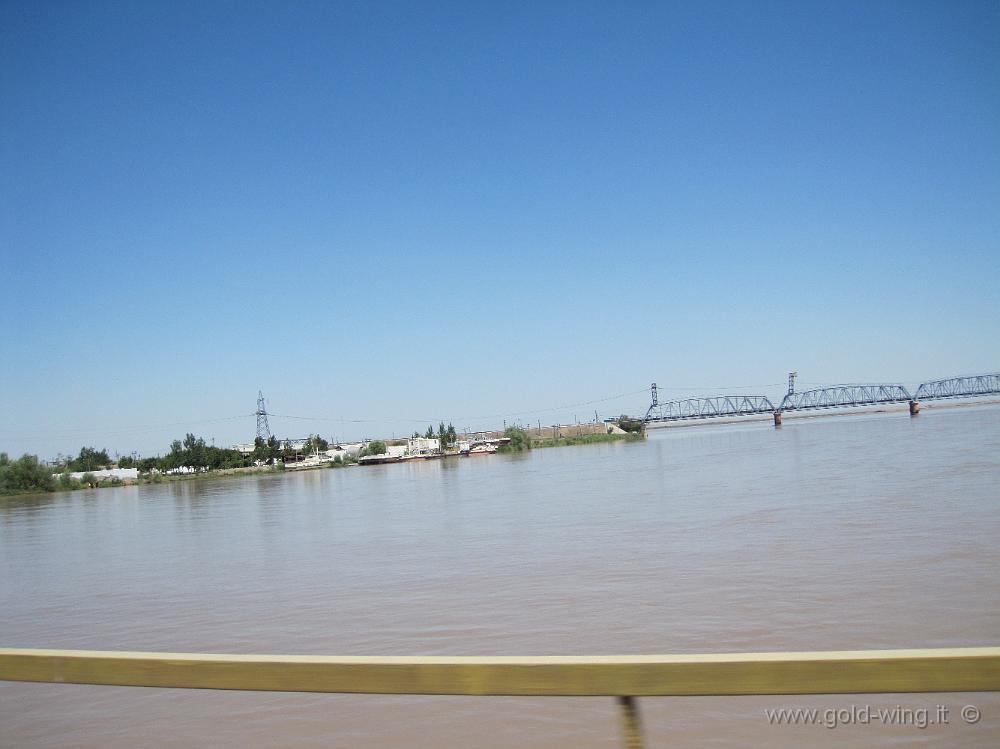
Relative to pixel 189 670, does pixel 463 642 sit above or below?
below

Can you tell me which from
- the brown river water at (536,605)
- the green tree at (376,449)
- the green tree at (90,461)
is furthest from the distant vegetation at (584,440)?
the brown river water at (536,605)

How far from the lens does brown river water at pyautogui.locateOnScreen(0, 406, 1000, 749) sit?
5.70 metres

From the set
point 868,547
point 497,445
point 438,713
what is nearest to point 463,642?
point 438,713

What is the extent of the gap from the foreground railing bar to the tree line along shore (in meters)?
112

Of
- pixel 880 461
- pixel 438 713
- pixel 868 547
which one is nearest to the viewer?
pixel 438 713

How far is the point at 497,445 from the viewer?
174500 mm

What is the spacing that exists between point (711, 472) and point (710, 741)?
119 ft

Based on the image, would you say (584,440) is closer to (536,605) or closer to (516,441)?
(516,441)

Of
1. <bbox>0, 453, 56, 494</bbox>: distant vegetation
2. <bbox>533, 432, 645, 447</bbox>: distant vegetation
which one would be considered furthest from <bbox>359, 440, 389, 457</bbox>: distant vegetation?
<bbox>0, 453, 56, 494</bbox>: distant vegetation

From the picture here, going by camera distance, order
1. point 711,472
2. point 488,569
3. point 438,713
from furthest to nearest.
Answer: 1. point 711,472
2. point 488,569
3. point 438,713

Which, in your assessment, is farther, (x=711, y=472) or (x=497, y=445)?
(x=497, y=445)

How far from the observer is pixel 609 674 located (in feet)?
8.53

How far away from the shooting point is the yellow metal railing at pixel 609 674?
244cm

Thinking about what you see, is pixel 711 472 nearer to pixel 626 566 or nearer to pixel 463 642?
pixel 626 566
